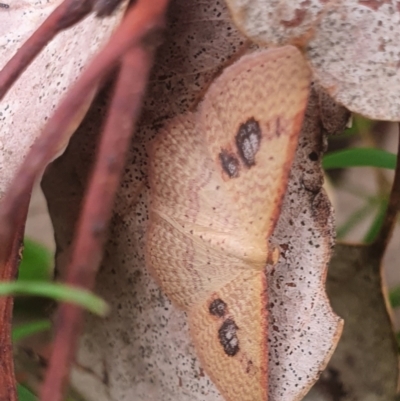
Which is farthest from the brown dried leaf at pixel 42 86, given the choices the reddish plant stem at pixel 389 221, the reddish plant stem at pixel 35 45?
the reddish plant stem at pixel 389 221

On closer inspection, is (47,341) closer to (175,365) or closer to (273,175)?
(175,365)

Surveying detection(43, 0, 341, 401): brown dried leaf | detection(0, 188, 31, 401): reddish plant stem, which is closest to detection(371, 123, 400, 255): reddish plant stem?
detection(43, 0, 341, 401): brown dried leaf

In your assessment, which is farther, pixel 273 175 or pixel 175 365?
pixel 175 365

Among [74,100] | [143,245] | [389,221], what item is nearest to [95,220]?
[74,100]

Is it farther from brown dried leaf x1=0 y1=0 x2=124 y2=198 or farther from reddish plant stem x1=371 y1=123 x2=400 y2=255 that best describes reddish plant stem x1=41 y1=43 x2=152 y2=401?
reddish plant stem x1=371 y1=123 x2=400 y2=255

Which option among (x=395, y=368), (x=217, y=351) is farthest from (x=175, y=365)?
(x=395, y=368)
